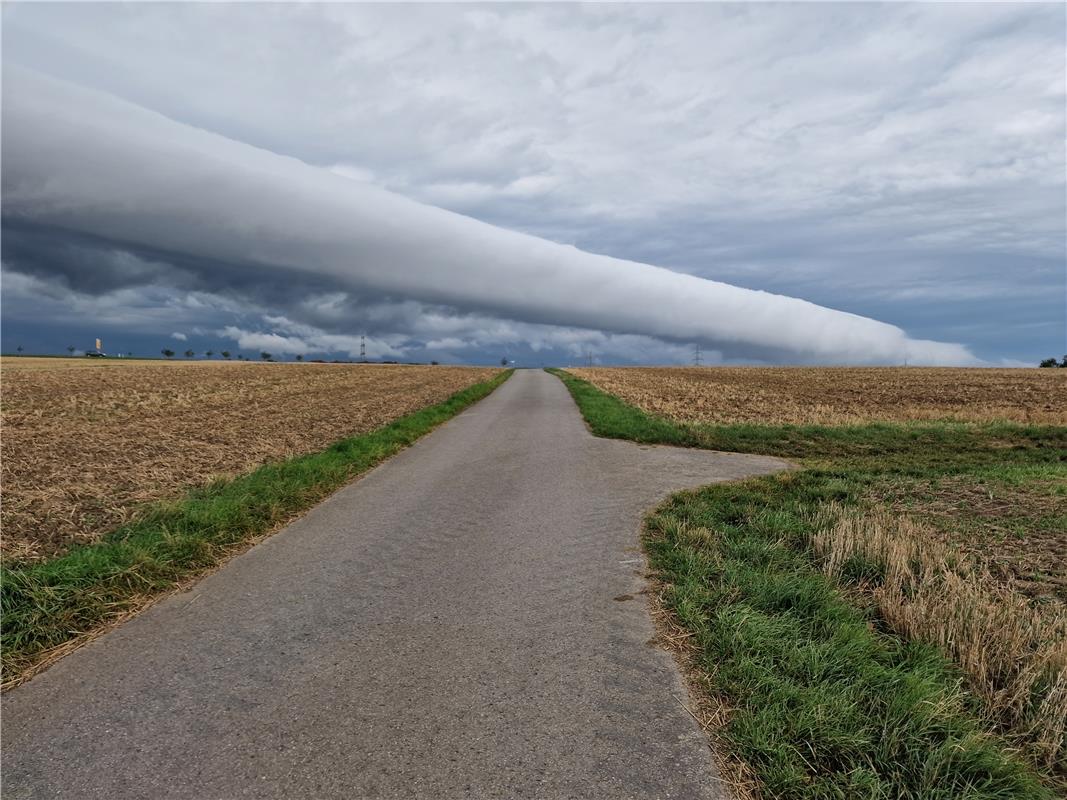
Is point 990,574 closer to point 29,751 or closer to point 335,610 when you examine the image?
point 335,610

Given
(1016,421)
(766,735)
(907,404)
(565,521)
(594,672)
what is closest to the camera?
(766,735)

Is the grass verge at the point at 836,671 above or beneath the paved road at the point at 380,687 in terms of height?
above

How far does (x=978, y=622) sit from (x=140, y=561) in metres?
8.28

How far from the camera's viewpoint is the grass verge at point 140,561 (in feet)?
16.9

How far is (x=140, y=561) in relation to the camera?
255 inches

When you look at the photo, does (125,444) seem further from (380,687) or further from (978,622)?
(978,622)

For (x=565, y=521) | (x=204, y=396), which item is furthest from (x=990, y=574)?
(x=204, y=396)

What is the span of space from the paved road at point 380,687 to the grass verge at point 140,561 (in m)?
0.38

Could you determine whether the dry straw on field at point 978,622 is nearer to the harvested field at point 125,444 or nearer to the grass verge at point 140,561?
the grass verge at point 140,561

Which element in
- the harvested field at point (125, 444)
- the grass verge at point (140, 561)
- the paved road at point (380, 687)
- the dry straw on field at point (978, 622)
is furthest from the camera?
the harvested field at point (125, 444)

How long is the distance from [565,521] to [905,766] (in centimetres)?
563

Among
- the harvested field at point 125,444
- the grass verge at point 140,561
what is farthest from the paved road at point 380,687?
the harvested field at point 125,444

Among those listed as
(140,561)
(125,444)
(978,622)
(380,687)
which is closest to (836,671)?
(978,622)

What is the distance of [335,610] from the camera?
18.5 ft
